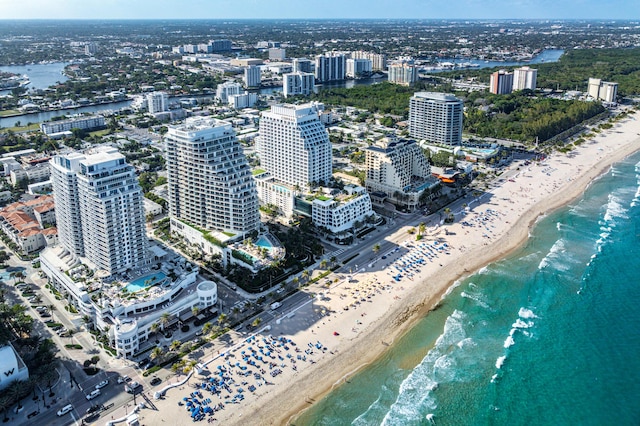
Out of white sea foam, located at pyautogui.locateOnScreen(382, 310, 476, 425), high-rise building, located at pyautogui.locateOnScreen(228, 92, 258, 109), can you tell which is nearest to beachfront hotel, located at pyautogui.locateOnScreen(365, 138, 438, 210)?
white sea foam, located at pyautogui.locateOnScreen(382, 310, 476, 425)

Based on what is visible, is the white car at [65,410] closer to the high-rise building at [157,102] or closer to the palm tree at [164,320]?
the palm tree at [164,320]

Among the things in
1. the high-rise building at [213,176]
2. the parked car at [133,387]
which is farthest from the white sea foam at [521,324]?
Answer: the parked car at [133,387]

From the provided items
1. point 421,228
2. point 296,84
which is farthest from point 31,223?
point 296,84

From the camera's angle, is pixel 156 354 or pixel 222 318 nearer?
pixel 156 354

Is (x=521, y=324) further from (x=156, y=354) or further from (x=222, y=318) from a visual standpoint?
(x=156, y=354)

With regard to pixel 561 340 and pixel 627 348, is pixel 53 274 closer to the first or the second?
pixel 561 340

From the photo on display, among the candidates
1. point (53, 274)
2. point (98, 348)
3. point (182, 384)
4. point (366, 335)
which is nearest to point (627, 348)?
point (366, 335)

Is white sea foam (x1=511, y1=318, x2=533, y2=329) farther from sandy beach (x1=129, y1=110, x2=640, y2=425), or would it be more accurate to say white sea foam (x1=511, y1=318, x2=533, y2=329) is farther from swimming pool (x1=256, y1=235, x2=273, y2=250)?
swimming pool (x1=256, y1=235, x2=273, y2=250)

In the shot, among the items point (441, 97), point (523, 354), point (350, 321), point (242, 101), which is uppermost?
point (441, 97)
